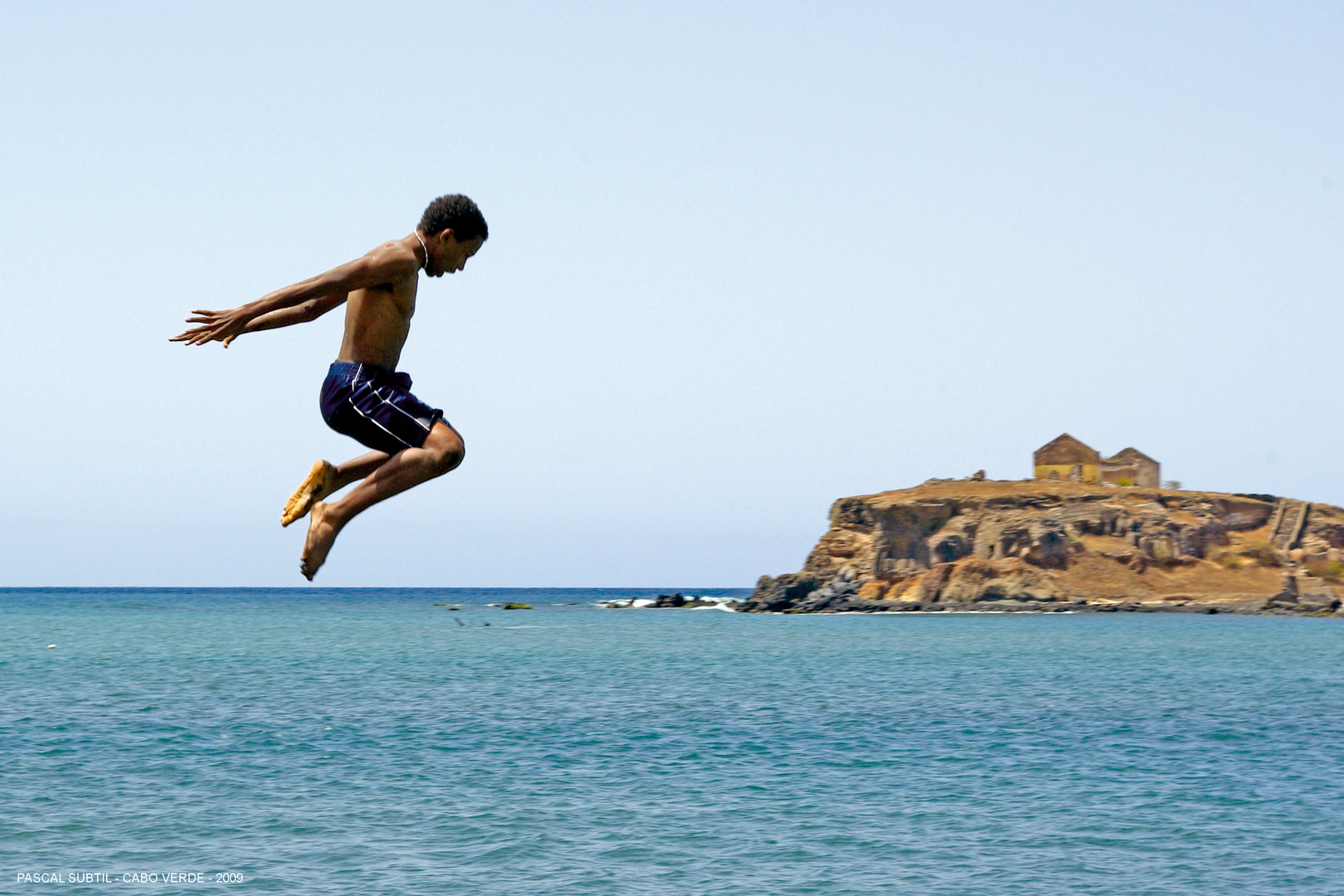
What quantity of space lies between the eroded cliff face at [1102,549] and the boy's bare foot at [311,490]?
6319 inches

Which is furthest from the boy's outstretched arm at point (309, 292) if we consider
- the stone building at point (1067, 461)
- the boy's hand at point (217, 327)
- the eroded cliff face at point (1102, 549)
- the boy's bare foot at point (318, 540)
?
the stone building at point (1067, 461)

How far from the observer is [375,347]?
770cm

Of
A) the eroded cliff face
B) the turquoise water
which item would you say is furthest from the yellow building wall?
the turquoise water

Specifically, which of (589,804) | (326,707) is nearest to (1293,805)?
(589,804)

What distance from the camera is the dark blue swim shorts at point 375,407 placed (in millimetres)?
7594

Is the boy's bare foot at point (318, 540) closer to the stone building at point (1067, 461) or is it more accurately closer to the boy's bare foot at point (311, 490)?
the boy's bare foot at point (311, 490)

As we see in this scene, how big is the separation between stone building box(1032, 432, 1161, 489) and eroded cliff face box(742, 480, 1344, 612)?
11.0 meters

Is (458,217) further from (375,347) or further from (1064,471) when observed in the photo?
(1064,471)

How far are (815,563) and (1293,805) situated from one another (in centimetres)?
14250

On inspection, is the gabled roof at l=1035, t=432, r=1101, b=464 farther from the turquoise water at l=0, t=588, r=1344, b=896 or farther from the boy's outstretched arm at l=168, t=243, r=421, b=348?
the boy's outstretched arm at l=168, t=243, r=421, b=348

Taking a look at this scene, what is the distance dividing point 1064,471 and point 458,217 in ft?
605

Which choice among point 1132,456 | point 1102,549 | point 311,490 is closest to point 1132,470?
point 1132,456

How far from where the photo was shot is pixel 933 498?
168375 millimetres

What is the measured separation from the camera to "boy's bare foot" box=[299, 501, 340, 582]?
24.8 feet
